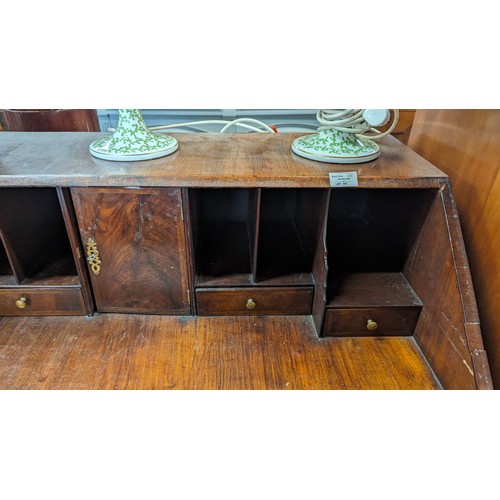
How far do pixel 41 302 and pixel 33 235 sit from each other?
0.17 m

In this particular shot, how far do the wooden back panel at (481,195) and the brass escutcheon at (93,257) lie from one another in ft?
2.80

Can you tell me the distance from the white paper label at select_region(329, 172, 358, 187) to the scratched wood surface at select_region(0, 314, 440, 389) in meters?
0.37

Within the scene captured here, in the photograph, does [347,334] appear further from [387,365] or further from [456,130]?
[456,130]

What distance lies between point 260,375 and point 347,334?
254 mm

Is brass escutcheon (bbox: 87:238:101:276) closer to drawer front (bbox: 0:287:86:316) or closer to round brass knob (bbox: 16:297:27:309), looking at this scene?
drawer front (bbox: 0:287:86:316)

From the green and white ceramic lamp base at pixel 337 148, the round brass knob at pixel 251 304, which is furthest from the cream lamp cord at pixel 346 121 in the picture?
the round brass knob at pixel 251 304

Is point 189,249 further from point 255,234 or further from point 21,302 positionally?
point 21,302

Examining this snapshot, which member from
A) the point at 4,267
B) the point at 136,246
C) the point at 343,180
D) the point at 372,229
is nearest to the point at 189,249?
the point at 136,246

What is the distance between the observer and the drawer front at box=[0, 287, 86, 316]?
910 millimetres

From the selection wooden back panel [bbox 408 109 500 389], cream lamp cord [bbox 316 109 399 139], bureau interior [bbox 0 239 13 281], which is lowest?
bureau interior [bbox 0 239 13 281]

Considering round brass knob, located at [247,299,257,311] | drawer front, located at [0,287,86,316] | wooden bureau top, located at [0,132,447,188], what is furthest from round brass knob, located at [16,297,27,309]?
round brass knob, located at [247,299,257,311]

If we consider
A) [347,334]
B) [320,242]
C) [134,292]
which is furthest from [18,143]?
[347,334]

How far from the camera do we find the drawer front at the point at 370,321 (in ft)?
2.92

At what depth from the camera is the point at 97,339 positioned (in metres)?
0.89
